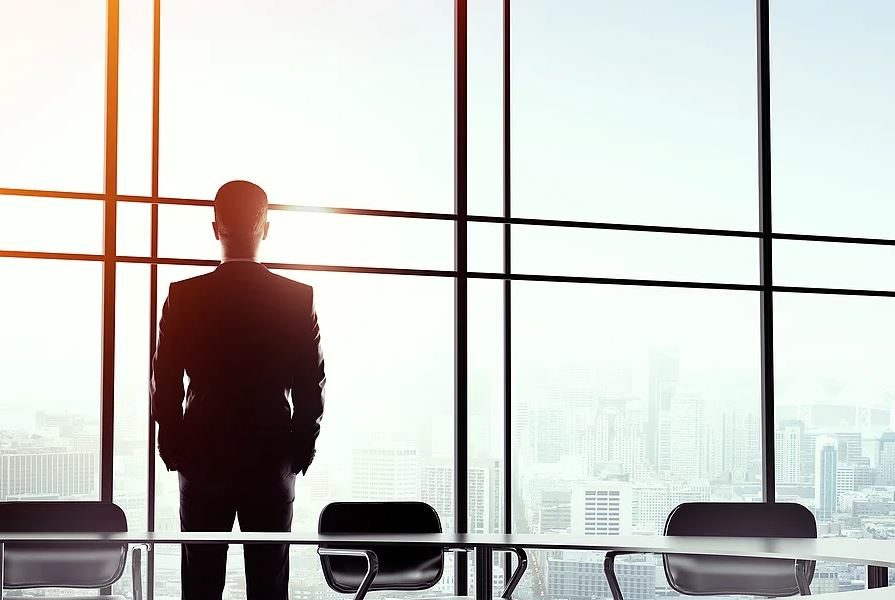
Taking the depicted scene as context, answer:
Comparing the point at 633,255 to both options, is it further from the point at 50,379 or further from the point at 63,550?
the point at 63,550

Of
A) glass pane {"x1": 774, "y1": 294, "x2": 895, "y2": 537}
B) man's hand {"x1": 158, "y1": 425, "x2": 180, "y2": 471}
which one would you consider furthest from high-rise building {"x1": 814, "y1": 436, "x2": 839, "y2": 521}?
man's hand {"x1": 158, "y1": 425, "x2": 180, "y2": 471}

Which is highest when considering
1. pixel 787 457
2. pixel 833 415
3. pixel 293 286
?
pixel 293 286

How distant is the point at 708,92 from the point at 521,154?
1.13 meters

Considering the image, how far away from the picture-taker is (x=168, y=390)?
333cm

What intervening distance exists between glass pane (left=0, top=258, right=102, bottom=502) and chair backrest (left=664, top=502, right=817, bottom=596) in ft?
7.86

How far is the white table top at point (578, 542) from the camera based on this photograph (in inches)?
121

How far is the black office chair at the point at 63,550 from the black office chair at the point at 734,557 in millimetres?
1967

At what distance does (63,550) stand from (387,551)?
123cm

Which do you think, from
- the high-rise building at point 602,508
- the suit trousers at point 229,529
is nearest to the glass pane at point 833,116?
the high-rise building at point 602,508

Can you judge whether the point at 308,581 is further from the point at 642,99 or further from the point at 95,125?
the point at 642,99

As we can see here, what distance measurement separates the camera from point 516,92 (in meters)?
5.48

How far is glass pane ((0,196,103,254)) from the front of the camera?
469 cm

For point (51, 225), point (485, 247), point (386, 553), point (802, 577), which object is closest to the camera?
point (802, 577)

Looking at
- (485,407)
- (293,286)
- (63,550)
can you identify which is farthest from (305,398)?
(485,407)
